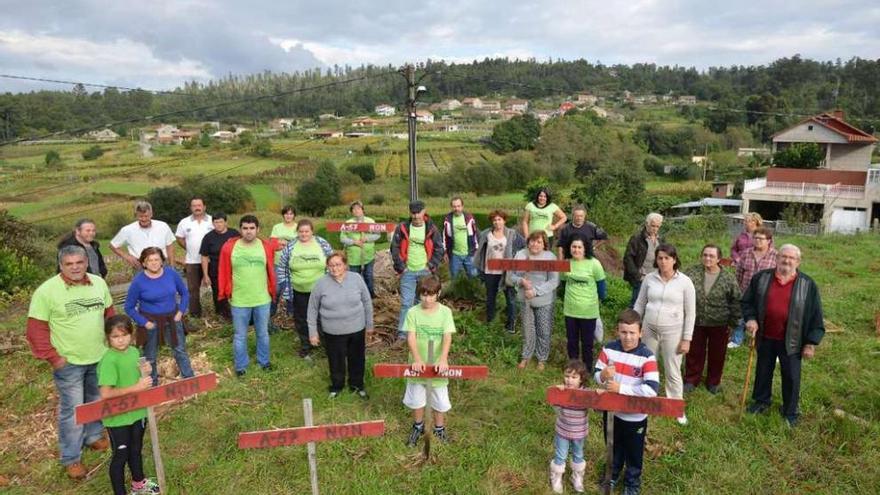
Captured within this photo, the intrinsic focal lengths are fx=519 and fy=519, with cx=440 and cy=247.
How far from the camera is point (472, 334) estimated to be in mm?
6773

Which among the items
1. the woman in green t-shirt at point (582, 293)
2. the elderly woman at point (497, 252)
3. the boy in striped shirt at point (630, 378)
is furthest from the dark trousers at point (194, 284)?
the boy in striped shirt at point (630, 378)

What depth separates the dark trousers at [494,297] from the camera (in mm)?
6941

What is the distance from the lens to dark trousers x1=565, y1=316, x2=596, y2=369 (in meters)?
5.51

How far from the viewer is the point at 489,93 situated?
131875 mm

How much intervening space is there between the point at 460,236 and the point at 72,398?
4845 millimetres

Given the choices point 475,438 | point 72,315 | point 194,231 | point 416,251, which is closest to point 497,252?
point 416,251

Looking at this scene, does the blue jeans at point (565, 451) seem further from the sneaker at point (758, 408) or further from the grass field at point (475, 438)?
the sneaker at point (758, 408)

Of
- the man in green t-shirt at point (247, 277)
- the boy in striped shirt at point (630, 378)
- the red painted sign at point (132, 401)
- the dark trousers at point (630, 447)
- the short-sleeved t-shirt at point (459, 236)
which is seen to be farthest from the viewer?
the short-sleeved t-shirt at point (459, 236)

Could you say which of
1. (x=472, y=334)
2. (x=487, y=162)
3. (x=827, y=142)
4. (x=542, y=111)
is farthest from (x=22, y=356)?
(x=542, y=111)

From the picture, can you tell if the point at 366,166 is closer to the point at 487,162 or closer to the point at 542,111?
the point at 487,162

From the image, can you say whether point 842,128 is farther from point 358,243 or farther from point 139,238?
point 139,238

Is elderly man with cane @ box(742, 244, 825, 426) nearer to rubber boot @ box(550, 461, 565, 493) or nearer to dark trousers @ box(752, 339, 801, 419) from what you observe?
dark trousers @ box(752, 339, 801, 419)

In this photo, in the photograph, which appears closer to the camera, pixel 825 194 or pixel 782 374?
pixel 782 374

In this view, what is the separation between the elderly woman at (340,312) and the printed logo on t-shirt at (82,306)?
173cm
